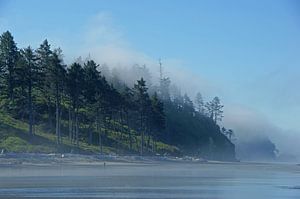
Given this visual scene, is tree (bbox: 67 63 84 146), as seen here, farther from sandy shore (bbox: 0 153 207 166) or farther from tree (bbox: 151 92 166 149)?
tree (bbox: 151 92 166 149)

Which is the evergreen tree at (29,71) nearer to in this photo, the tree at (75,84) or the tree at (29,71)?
the tree at (29,71)

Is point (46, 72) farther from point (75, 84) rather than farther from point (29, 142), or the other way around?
point (29, 142)

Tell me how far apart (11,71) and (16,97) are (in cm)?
810

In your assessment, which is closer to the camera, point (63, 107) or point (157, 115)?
point (63, 107)

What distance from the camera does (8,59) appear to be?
304 feet

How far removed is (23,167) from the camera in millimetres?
58406

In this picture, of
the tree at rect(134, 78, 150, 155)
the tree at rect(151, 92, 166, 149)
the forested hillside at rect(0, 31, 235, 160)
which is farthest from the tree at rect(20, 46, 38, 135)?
the tree at rect(151, 92, 166, 149)

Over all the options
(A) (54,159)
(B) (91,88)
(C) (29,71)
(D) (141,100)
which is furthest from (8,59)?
(A) (54,159)

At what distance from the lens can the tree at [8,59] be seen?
3620 inches

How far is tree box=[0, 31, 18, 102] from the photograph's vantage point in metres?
91.9

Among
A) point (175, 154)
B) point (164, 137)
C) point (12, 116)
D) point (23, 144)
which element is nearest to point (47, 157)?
point (23, 144)

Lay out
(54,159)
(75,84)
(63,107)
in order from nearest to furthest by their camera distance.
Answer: (54,159) → (75,84) → (63,107)

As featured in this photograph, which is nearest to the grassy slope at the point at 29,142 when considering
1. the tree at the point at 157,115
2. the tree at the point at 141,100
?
the tree at the point at 141,100

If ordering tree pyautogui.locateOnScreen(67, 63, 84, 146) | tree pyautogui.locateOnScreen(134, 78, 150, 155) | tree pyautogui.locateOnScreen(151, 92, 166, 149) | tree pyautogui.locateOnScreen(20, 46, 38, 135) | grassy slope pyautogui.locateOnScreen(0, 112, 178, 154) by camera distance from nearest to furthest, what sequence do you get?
grassy slope pyautogui.locateOnScreen(0, 112, 178, 154)
tree pyautogui.locateOnScreen(20, 46, 38, 135)
tree pyautogui.locateOnScreen(67, 63, 84, 146)
tree pyautogui.locateOnScreen(134, 78, 150, 155)
tree pyautogui.locateOnScreen(151, 92, 166, 149)
